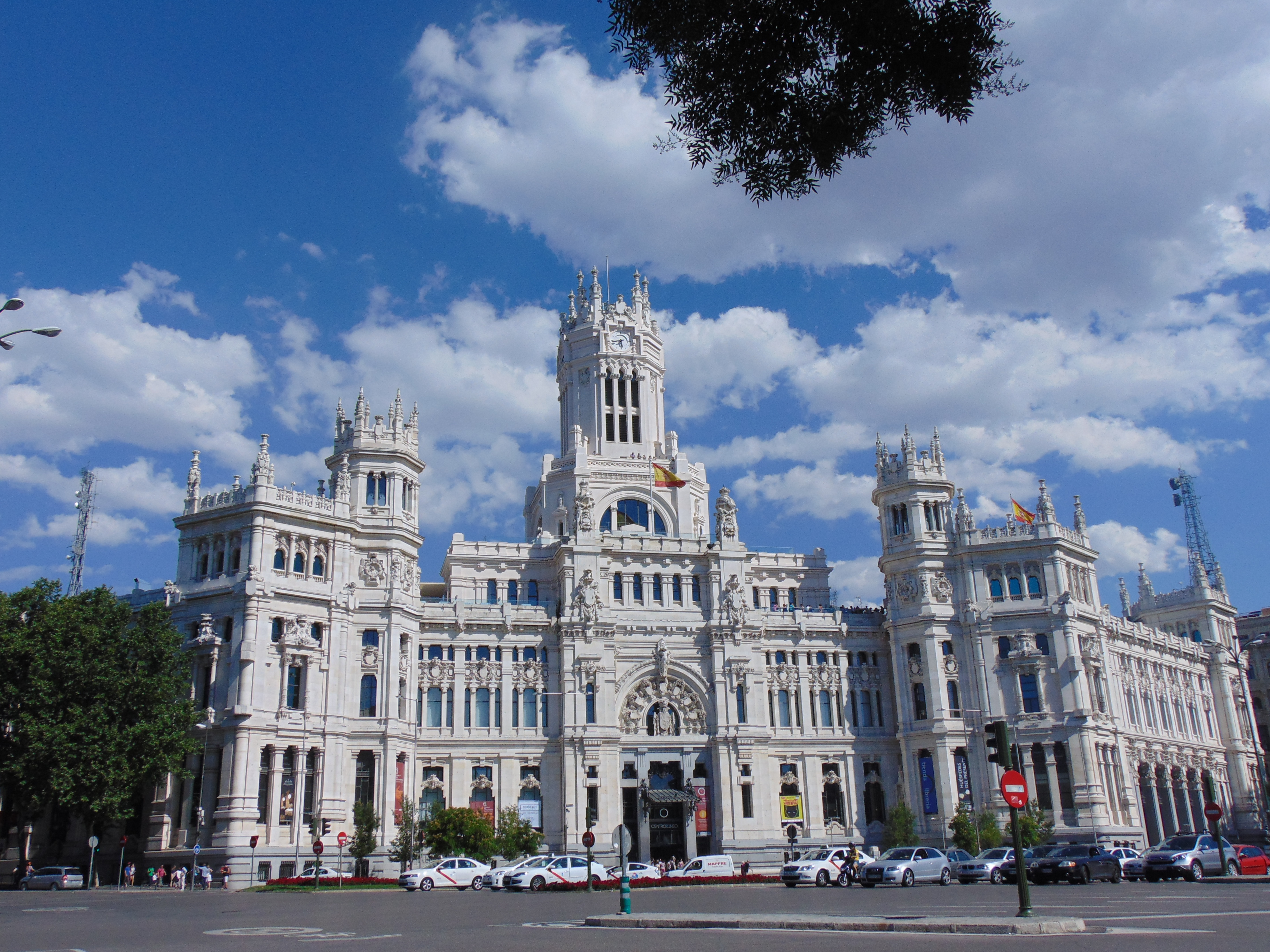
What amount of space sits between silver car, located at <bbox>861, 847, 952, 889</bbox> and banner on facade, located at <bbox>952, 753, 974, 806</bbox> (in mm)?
26772

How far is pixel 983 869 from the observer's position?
47719mm

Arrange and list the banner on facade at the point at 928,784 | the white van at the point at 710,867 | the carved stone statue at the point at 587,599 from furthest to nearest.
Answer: the carved stone statue at the point at 587,599, the banner on facade at the point at 928,784, the white van at the point at 710,867

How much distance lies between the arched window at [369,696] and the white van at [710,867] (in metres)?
21.9

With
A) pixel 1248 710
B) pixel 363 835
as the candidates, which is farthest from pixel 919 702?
pixel 1248 710

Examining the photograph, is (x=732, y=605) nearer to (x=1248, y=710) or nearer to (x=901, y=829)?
(x=901, y=829)

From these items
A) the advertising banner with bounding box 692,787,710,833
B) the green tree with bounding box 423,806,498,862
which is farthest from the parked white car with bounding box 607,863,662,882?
→ the advertising banner with bounding box 692,787,710,833

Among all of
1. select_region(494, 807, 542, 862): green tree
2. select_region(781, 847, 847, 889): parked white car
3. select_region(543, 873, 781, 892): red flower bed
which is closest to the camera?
select_region(543, 873, 781, 892): red flower bed

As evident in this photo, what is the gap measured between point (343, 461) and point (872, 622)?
1588 inches

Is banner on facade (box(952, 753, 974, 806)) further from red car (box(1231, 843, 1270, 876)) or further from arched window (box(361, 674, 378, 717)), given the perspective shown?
arched window (box(361, 674, 378, 717))

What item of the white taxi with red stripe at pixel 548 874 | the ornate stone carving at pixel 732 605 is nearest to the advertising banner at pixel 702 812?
the ornate stone carving at pixel 732 605

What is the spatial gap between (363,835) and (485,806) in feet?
38.5

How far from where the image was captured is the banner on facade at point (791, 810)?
76125mm

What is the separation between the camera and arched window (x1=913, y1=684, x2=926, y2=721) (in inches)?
3068

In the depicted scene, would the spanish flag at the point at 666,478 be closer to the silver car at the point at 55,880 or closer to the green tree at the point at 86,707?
the green tree at the point at 86,707
